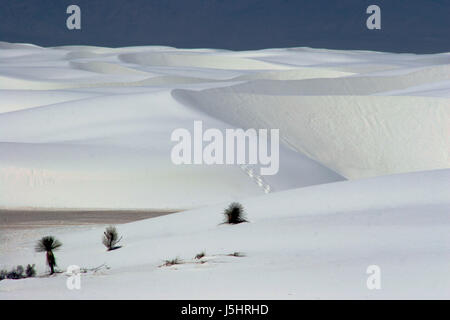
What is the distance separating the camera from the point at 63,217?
20359 millimetres

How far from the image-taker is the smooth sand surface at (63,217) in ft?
62.0

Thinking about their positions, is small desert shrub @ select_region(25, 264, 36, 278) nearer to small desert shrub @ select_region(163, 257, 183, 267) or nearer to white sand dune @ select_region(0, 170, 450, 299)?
white sand dune @ select_region(0, 170, 450, 299)

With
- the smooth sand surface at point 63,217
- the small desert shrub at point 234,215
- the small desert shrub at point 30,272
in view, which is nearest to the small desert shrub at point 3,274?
the small desert shrub at point 30,272

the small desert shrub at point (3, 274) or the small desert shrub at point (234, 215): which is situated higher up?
the small desert shrub at point (234, 215)

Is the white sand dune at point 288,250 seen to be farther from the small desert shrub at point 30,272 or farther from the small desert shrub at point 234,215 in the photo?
the small desert shrub at point 30,272

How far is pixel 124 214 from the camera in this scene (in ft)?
68.4

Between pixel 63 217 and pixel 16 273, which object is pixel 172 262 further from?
pixel 63 217

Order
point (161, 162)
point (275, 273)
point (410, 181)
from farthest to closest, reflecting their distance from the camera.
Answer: point (161, 162) → point (410, 181) → point (275, 273)

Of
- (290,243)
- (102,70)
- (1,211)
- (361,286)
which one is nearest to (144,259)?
(290,243)

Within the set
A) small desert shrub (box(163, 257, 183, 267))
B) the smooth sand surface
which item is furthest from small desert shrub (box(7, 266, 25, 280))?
the smooth sand surface

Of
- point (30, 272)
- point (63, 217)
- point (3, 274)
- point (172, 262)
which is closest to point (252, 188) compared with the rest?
point (63, 217)
